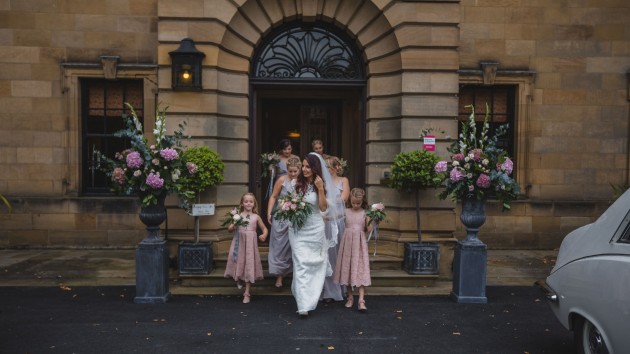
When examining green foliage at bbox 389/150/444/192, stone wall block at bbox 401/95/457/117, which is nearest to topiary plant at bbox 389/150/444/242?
green foliage at bbox 389/150/444/192

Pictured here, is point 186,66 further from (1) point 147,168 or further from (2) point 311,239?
(2) point 311,239

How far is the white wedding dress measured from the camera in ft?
22.8

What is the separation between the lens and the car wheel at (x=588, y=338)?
14.6 ft

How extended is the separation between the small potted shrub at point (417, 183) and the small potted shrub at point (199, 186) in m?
Answer: 3.02

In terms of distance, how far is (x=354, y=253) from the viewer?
24.0 feet

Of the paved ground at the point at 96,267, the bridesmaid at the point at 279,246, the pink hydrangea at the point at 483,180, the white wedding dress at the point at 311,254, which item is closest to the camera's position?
the white wedding dress at the point at 311,254

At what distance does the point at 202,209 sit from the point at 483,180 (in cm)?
437

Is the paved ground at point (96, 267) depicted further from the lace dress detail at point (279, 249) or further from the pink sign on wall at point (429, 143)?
the pink sign on wall at point (429, 143)

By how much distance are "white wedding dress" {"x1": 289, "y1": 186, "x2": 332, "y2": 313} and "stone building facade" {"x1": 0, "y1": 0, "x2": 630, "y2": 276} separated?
2717 mm

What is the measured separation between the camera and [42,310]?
702cm

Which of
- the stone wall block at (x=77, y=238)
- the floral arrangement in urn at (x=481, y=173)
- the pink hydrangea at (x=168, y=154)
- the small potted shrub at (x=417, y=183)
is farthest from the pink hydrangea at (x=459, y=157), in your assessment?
the stone wall block at (x=77, y=238)

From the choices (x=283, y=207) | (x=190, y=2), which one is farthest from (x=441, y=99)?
(x=190, y=2)

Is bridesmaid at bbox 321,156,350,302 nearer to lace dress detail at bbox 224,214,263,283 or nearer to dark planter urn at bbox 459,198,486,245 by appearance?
lace dress detail at bbox 224,214,263,283

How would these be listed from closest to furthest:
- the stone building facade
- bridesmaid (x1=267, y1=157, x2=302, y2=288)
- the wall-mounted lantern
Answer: bridesmaid (x1=267, y1=157, x2=302, y2=288) → the wall-mounted lantern → the stone building facade
